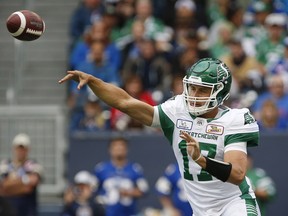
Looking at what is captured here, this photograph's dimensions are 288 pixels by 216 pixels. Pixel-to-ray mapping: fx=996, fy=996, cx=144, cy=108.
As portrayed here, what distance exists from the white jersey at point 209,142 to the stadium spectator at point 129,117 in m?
5.16

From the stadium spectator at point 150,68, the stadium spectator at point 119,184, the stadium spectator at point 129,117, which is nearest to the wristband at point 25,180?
the stadium spectator at point 119,184

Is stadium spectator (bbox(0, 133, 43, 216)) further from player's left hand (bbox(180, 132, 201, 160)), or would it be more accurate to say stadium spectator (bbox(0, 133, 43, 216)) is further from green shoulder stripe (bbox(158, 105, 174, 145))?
player's left hand (bbox(180, 132, 201, 160))

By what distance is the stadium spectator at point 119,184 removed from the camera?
38.6ft

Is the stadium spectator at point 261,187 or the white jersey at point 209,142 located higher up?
the white jersey at point 209,142

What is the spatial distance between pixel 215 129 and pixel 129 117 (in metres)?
5.52

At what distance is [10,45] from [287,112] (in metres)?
5.34

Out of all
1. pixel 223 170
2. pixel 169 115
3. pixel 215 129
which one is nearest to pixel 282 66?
pixel 169 115

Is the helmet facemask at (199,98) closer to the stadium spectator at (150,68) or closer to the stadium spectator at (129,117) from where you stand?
the stadium spectator at (129,117)

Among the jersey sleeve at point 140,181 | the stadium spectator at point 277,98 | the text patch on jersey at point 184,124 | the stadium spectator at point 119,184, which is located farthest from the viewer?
the stadium spectator at point 277,98

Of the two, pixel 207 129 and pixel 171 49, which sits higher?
pixel 207 129

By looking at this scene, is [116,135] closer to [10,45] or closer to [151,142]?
[151,142]

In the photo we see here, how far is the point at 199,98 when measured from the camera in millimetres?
7320

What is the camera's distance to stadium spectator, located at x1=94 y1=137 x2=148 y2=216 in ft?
38.6

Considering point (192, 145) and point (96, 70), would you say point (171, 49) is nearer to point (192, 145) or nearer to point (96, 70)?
point (96, 70)
